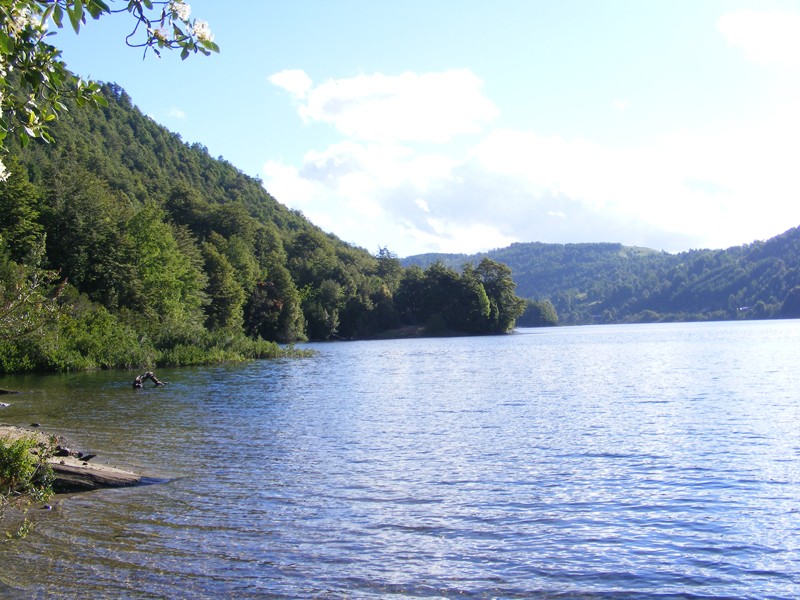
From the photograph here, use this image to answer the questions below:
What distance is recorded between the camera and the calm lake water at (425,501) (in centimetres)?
1039

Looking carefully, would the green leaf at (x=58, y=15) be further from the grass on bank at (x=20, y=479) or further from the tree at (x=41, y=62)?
the grass on bank at (x=20, y=479)

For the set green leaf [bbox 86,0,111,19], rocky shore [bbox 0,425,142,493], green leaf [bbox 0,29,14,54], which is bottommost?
rocky shore [bbox 0,425,142,493]

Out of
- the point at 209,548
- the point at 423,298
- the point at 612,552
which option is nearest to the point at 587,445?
the point at 612,552

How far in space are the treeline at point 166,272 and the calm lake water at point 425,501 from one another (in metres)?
5.64

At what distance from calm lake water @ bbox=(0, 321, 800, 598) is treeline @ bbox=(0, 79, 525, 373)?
564cm

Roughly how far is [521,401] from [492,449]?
12588 mm

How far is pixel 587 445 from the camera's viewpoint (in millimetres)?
21344

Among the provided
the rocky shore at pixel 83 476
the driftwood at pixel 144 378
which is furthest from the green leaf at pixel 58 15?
Result: the driftwood at pixel 144 378

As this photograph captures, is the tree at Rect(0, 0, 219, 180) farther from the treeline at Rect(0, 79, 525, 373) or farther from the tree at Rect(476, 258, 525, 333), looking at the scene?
the tree at Rect(476, 258, 525, 333)

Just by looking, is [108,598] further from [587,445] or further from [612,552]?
[587,445]

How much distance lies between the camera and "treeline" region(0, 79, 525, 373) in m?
51.4

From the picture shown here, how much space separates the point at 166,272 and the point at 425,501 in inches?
2483

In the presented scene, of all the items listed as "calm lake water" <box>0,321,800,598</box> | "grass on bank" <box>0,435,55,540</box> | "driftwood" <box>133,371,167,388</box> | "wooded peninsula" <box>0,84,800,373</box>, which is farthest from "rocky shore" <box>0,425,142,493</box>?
"driftwood" <box>133,371,167,388</box>

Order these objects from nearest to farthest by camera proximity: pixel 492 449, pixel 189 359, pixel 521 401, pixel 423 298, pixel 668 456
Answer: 1. pixel 668 456
2. pixel 492 449
3. pixel 521 401
4. pixel 189 359
5. pixel 423 298
